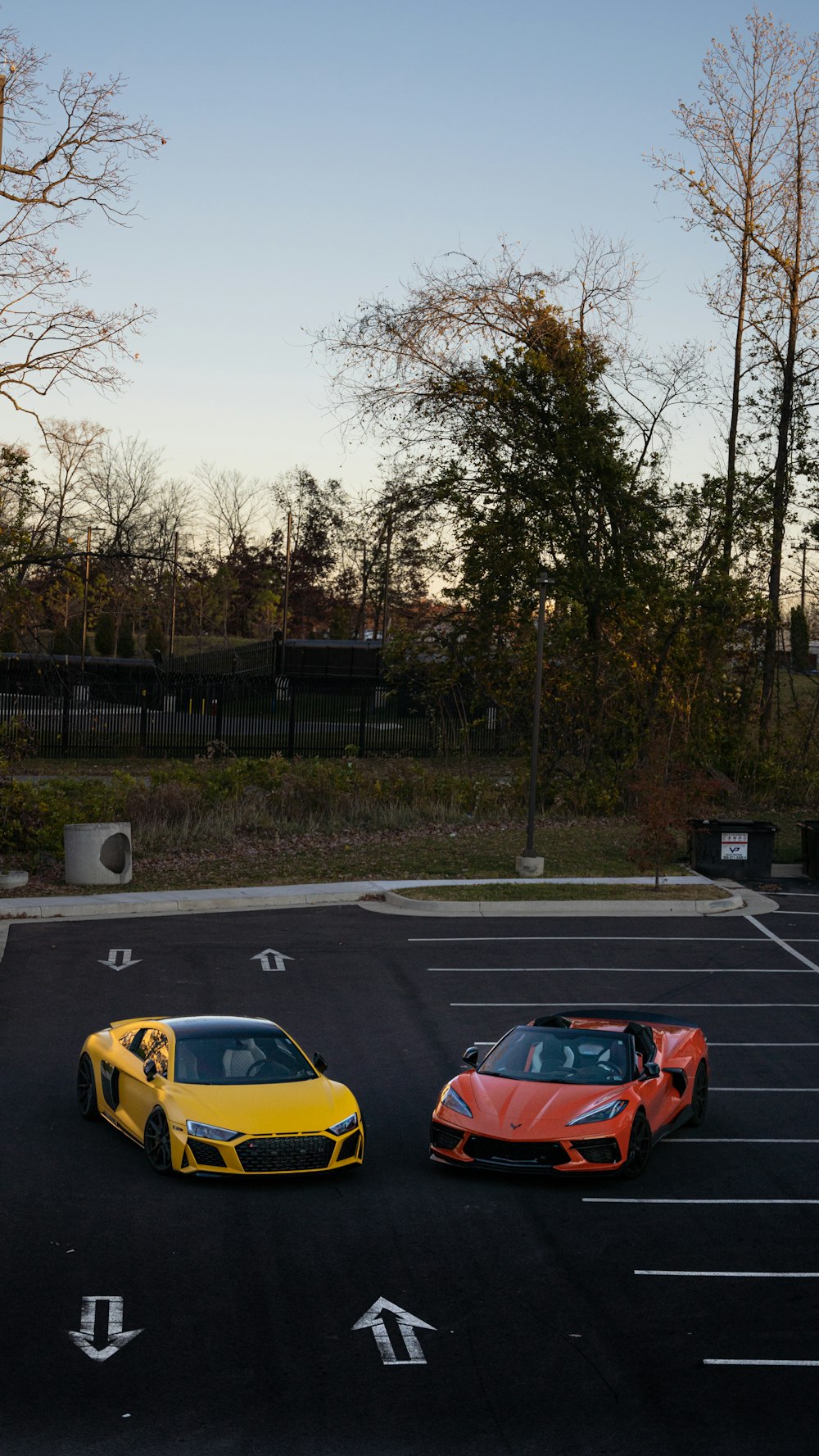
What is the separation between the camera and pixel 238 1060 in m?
11.7

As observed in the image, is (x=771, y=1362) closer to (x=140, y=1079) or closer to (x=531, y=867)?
(x=140, y=1079)

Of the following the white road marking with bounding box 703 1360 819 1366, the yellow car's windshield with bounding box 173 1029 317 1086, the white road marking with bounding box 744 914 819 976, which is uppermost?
the yellow car's windshield with bounding box 173 1029 317 1086

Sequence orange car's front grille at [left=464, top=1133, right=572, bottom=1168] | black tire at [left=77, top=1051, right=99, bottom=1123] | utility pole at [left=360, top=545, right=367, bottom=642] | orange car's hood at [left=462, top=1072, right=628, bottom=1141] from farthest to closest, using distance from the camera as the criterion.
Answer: utility pole at [left=360, top=545, right=367, bottom=642] → black tire at [left=77, top=1051, right=99, bottom=1123] → orange car's hood at [left=462, top=1072, right=628, bottom=1141] → orange car's front grille at [left=464, top=1133, right=572, bottom=1168]

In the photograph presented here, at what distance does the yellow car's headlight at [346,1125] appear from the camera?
11.0 m

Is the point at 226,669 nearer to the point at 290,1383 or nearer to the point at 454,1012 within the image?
the point at 454,1012

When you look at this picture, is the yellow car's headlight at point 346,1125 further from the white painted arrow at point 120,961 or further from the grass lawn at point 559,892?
the grass lawn at point 559,892

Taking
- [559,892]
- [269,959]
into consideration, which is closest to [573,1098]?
[269,959]

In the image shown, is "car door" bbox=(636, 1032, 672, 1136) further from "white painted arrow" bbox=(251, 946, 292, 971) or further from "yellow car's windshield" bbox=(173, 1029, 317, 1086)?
"white painted arrow" bbox=(251, 946, 292, 971)

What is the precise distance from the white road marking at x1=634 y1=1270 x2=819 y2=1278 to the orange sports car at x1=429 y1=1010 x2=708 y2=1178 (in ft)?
5.57

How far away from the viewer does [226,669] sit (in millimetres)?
69875

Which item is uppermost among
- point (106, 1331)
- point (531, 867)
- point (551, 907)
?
point (531, 867)

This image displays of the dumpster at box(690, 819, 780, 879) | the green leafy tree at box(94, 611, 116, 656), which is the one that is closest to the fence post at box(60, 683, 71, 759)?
the dumpster at box(690, 819, 780, 879)

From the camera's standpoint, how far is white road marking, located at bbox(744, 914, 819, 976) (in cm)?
2028

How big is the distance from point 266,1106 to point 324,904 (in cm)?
1301
